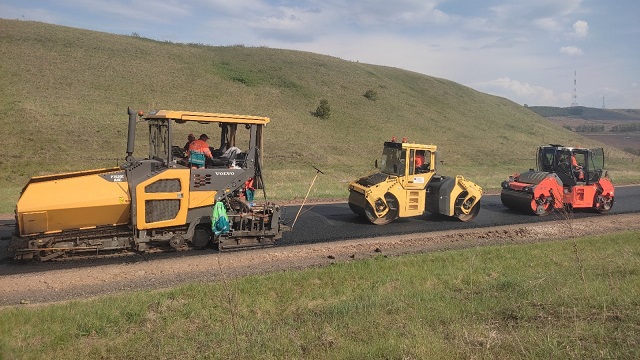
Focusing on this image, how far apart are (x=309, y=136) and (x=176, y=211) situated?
92.5 feet

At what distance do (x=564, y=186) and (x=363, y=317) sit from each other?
12334 mm

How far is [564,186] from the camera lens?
15.2m

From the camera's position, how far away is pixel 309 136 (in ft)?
121

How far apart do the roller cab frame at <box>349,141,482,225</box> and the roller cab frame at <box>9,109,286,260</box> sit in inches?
139

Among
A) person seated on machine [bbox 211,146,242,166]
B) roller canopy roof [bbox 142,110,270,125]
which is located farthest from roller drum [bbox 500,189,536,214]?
roller canopy roof [bbox 142,110,270,125]

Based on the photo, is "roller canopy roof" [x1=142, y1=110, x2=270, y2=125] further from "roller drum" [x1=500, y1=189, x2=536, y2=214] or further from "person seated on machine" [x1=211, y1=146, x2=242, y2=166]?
A: "roller drum" [x1=500, y1=189, x2=536, y2=214]

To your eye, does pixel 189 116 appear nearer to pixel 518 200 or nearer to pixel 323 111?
pixel 518 200

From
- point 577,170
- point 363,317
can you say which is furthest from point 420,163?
point 363,317

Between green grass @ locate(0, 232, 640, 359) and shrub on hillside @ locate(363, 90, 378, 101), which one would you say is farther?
shrub on hillside @ locate(363, 90, 378, 101)

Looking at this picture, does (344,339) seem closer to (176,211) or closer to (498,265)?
(498,265)

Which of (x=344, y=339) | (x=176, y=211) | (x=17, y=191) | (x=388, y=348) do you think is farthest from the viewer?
(x=17, y=191)

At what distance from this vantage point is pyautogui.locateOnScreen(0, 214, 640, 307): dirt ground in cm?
726

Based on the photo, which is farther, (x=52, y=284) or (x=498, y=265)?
(x=498, y=265)

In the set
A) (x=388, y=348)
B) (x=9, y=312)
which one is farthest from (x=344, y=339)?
(x=9, y=312)
